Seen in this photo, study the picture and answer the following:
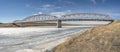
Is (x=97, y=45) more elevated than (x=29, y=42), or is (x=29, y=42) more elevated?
(x=97, y=45)

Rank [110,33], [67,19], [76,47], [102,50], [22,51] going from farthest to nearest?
[67,19]
[22,51]
[110,33]
[76,47]
[102,50]

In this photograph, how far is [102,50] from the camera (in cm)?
947

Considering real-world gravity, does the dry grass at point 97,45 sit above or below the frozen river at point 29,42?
above

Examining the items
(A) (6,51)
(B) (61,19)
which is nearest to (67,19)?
(B) (61,19)

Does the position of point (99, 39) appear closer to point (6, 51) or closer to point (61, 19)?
point (6, 51)

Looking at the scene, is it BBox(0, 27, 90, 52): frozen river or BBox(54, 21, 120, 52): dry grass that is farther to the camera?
BBox(0, 27, 90, 52): frozen river

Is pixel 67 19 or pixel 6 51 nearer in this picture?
pixel 6 51

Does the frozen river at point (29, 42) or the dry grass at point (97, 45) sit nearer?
the dry grass at point (97, 45)

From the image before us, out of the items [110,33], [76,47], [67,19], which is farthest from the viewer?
[67,19]

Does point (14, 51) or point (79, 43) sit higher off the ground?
point (79, 43)

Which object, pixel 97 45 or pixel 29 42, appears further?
pixel 29 42

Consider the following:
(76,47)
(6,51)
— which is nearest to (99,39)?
(76,47)

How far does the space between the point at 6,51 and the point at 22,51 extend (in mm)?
1152

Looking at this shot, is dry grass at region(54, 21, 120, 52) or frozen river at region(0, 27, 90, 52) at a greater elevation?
dry grass at region(54, 21, 120, 52)
